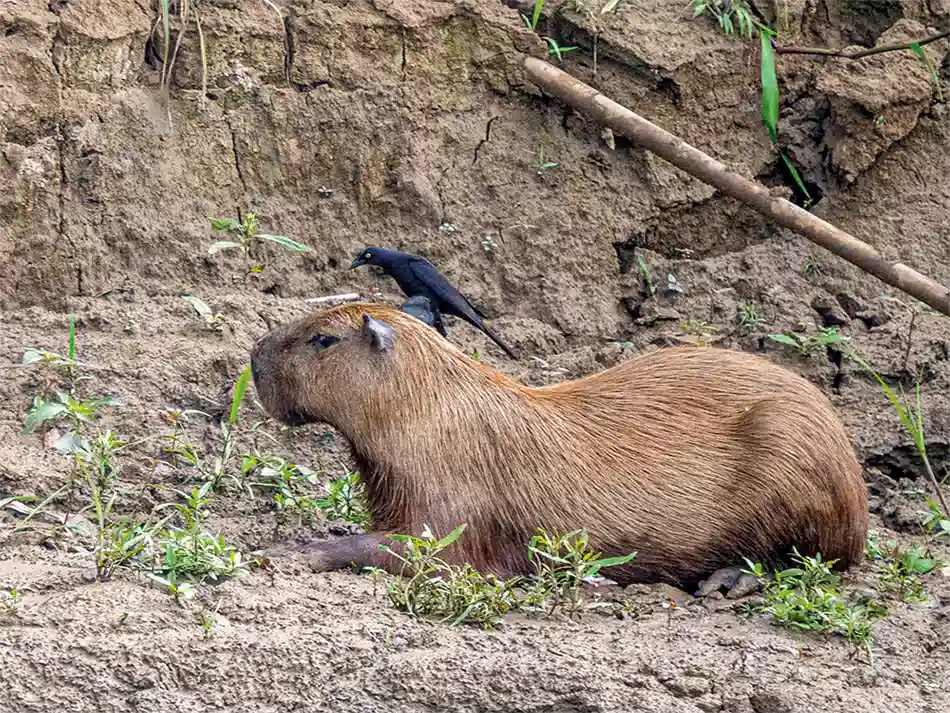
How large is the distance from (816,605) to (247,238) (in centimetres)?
303

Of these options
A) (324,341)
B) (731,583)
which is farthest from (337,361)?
(731,583)

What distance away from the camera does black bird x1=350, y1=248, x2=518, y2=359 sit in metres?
6.01

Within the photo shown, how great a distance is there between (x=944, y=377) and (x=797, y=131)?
1.41 m

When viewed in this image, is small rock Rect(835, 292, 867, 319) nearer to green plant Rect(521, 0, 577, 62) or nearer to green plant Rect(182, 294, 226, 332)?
green plant Rect(521, 0, 577, 62)

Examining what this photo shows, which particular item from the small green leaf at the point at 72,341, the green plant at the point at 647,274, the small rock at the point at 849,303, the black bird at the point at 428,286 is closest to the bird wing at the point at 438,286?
Result: the black bird at the point at 428,286

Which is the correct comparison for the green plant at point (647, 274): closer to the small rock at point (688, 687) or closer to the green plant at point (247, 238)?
the green plant at point (247, 238)

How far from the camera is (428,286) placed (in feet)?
19.8

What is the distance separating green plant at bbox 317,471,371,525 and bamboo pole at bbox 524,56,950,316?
2.10m

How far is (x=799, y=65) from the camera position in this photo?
7.24 m

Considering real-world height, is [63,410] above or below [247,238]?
below

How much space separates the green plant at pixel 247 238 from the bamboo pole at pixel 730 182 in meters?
1.34

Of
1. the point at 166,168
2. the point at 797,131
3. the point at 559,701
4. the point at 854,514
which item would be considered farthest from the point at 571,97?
the point at 559,701

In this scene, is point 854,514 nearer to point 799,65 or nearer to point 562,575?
point 562,575

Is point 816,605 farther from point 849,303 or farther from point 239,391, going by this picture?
point 849,303
